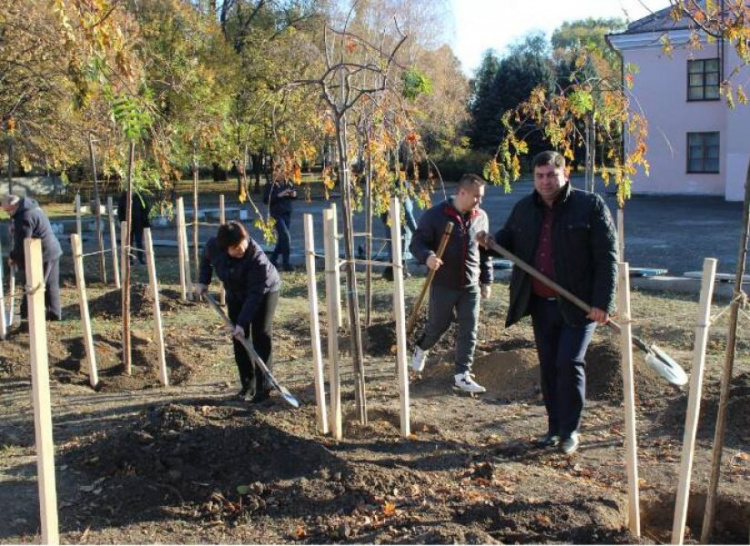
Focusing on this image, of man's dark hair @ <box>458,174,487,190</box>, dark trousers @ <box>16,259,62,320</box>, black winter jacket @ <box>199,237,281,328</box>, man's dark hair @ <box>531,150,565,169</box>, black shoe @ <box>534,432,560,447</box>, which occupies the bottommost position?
black shoe @ <box>534,432,560,447</box>

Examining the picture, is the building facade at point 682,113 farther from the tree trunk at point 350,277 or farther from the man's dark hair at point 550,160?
the man's dark hair at point 550,160

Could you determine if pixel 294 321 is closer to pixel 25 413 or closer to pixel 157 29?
pixel 25 413

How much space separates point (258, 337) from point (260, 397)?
46 cm

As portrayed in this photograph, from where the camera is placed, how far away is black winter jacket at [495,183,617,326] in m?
5.03

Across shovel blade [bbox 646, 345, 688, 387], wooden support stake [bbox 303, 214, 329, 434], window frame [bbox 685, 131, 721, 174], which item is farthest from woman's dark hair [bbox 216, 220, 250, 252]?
window frame [bbox 685, 131, 721, 174]

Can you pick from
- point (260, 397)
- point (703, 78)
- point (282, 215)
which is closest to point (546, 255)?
point (260, 397)

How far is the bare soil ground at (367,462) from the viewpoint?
14.0ft

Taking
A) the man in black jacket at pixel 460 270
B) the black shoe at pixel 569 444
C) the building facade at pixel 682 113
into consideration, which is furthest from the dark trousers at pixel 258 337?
the building facade at pixel 682 113

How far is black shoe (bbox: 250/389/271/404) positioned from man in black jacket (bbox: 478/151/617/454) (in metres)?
2.18

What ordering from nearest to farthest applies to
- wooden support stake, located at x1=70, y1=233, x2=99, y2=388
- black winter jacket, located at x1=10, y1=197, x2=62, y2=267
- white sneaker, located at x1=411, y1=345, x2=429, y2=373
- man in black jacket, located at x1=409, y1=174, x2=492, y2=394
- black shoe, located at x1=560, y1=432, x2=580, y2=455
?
1. black shoe, located at x1=560, y1=432, x2=580, y2=455
2. man in black jacket, located at x1=409, y1=174, x2=492, y2=394
3. wooden support stake, located at x1=70, y1=233, x2=99, y2=388
4. white sneaker, located at x1=411, y1=345, x2=429, y2=373
5. black winter jacket, located at x1=10, y1=197, x2=62, y2=267

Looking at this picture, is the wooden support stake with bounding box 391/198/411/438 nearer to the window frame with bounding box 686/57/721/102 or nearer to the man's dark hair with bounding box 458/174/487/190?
the man's dark hair with bounding box 458/174/487/190

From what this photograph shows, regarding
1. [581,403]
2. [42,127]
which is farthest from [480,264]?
[42,127]

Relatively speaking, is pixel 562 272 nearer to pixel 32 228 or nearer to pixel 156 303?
pixel 156 303

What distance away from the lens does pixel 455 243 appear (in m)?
6.91
